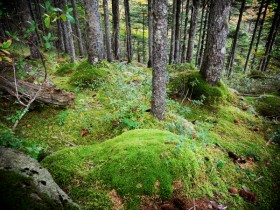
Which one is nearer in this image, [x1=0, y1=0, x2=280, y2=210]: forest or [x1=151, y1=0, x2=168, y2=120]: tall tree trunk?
[x1=0, y1=0, x2=280, y2=210]: forest

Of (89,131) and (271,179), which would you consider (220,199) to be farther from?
(89,131)

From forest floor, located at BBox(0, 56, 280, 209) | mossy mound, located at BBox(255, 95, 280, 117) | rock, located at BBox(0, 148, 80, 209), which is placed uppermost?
rock, located at BBox(0, 148, 80, 209)

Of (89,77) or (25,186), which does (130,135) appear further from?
(89,77)

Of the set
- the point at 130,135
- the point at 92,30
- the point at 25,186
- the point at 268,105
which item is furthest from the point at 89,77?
the point at 268,105

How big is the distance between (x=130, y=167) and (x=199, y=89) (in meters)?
5.23

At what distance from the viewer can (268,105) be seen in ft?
24.9

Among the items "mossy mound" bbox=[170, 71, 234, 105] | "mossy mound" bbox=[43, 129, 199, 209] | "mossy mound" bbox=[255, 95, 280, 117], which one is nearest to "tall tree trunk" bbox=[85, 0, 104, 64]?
"mossy mound" bbox=[170, 71, 234, 105]

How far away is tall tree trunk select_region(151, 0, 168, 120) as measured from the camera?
4125 millimetres

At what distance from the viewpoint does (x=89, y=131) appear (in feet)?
16.6

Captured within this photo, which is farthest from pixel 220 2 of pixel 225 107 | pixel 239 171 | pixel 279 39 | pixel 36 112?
pixel 279 39

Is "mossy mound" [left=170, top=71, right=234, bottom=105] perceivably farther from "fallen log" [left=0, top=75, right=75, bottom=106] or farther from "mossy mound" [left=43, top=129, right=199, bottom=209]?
"fallen log" [left=0, top=75, right=75, bottom=106]

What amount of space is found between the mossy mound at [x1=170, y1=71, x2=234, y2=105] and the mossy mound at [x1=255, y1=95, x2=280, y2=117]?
144cm

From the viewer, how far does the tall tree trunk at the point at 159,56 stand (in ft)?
13.5

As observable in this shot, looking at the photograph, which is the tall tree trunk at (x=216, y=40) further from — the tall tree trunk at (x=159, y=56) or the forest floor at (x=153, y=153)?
the tall tree trunk at (x=159, y=56)
